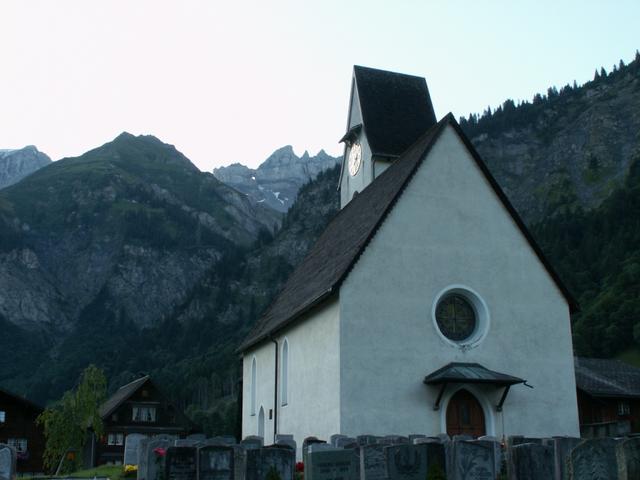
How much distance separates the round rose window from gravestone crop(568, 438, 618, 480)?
13.3m

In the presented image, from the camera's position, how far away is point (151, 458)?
20.2 metres

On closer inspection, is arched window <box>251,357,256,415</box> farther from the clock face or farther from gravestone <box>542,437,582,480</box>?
gravestone <box>542,437,582,480</box>

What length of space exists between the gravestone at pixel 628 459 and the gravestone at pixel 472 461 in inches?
99.2

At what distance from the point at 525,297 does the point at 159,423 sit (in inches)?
2096

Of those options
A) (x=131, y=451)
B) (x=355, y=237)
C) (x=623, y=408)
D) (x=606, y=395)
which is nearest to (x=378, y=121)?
(x=355, y=237)

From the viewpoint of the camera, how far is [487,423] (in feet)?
91.0

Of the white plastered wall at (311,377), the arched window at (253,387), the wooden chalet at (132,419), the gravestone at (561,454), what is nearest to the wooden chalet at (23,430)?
the wooden chalet at (132,419)

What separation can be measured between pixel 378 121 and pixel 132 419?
148 ft

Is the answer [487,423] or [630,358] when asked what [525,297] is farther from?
[630,358]

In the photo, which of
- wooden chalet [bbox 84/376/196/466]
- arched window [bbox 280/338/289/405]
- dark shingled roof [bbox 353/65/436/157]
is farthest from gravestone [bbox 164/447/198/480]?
wooden chalet [bbox 84/376/196/466]

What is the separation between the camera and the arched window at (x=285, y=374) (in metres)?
32.6

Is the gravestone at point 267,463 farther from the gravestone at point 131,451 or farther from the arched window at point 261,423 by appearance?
the arched window at point 261,423

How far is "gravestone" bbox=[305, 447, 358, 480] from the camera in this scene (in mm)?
15961

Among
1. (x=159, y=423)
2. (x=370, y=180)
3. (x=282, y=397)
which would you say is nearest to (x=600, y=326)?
(x=159, y=423)
